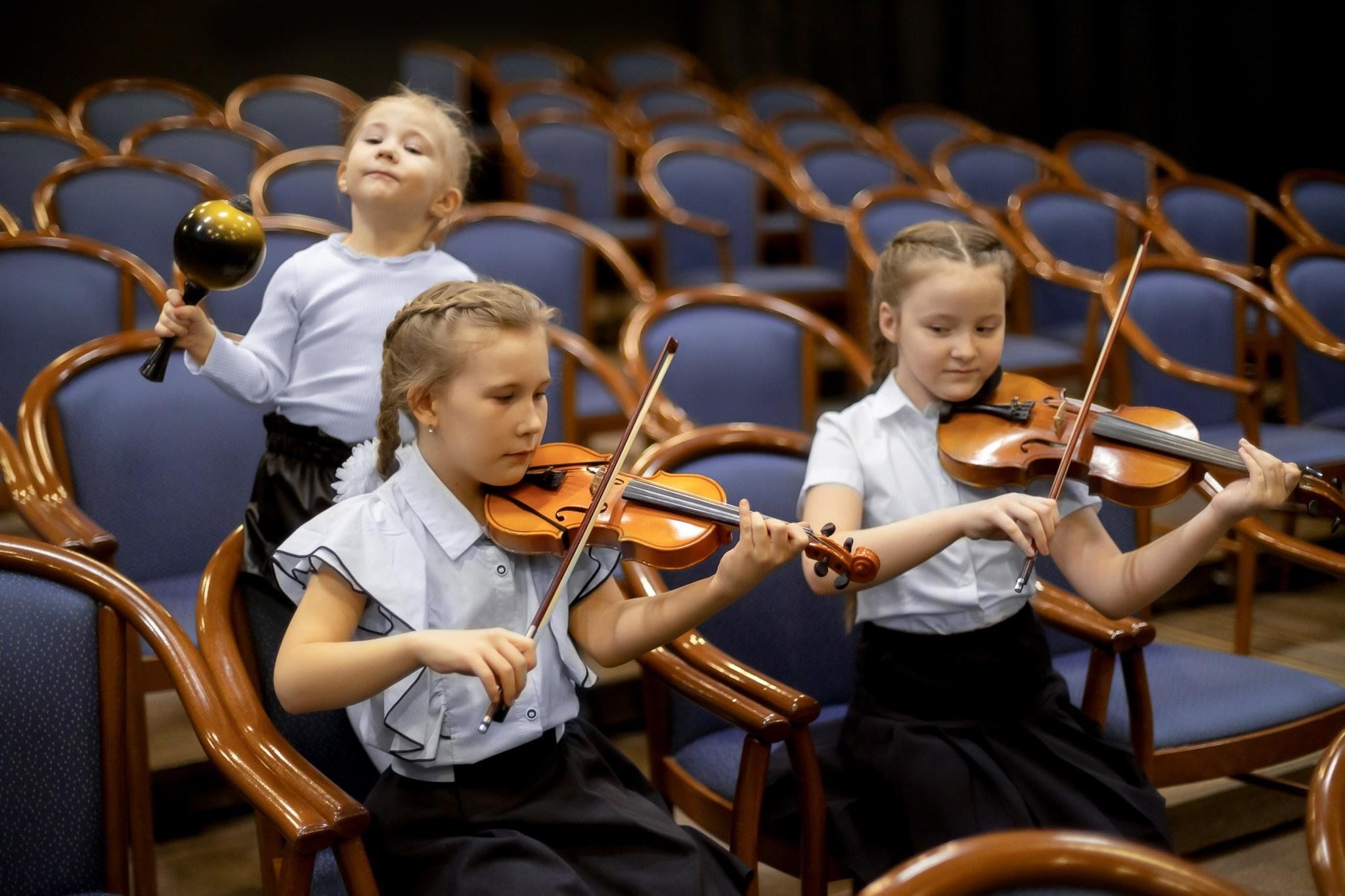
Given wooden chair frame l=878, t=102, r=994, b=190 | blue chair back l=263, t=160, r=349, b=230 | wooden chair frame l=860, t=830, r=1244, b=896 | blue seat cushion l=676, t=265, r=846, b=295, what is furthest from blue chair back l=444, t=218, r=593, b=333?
wooden chair frame l=860, t=830, r=1244, b=896

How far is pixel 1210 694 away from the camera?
1.68 meters

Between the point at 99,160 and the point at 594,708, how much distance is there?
6.56 ft

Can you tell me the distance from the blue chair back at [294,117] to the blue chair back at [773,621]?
3.55 m

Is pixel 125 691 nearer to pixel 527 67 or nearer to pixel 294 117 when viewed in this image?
pixel 294 117

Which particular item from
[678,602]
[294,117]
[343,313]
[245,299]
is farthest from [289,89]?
[678,602]

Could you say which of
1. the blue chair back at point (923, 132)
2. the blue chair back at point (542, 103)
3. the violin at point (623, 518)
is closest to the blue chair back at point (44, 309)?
the violin at point (623, 518)

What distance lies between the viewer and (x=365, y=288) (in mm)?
1684

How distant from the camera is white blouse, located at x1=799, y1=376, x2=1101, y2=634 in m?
1.45

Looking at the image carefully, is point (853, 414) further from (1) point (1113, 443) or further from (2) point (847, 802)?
(2) point (847, 802)

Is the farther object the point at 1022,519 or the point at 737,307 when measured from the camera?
the point at 737,307

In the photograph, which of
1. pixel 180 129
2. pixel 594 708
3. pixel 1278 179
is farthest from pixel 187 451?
pixel 1278 179

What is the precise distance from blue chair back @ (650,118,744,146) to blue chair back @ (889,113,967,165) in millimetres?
888

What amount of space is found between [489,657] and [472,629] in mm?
140

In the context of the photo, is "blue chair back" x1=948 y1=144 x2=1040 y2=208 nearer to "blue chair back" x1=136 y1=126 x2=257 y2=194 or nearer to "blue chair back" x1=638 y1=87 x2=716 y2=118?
"blue chair back" x1=638 y1=87 x2=716 y2=118
